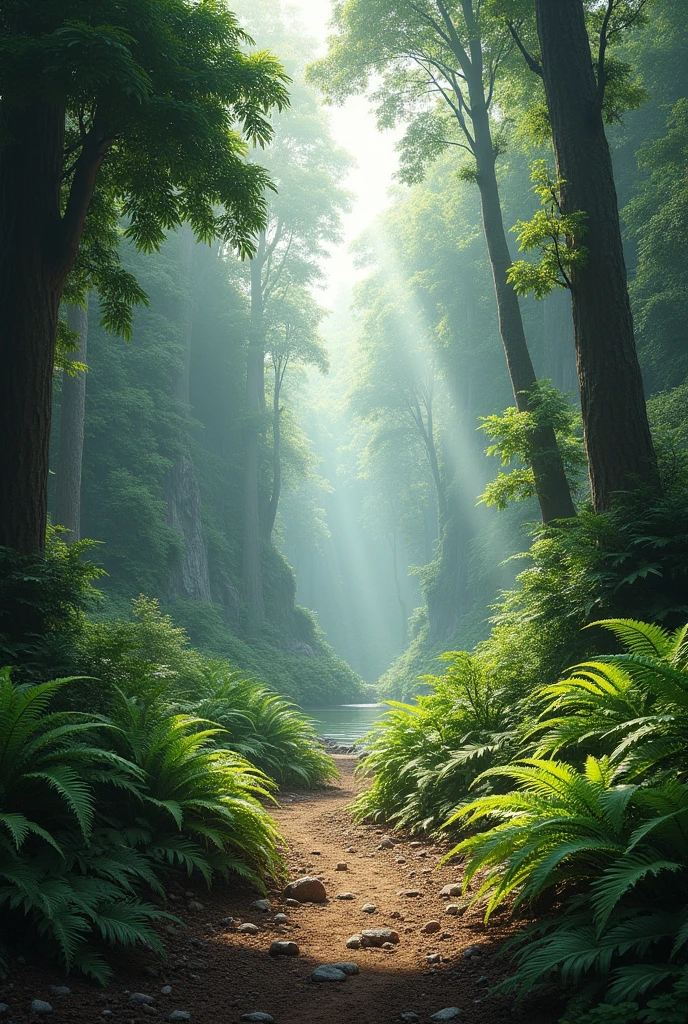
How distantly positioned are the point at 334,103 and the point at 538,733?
1159cm

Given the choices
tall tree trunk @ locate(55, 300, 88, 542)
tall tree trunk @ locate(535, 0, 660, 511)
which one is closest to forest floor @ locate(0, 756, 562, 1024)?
tall tree trunk @ locate(535, 0, 660, 511)

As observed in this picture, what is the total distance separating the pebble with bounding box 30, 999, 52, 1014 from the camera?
2605 mm

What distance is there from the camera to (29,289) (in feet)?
19.7

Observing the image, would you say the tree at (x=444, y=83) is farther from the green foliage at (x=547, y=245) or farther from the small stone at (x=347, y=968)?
the small stone at (x=347, y=968)

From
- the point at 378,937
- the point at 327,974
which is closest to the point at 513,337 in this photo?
the point at 378,937

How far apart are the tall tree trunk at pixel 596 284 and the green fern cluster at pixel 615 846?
106 inches

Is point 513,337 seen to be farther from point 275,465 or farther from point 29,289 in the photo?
point 275,465

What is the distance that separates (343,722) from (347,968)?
19401 millimetres

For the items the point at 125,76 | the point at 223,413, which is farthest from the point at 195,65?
the point at 223,413

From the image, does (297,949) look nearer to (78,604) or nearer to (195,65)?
(78,604)

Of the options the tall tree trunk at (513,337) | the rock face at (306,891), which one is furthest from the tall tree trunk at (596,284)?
the rock face at (306,891)

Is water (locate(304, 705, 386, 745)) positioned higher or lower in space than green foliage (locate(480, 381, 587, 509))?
lower

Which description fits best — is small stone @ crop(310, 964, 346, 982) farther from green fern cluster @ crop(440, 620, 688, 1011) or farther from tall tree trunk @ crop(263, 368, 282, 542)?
tall tree trunk @ crop(263, 368, 282, 542)

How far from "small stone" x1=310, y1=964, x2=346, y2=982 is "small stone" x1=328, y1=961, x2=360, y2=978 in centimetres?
3
